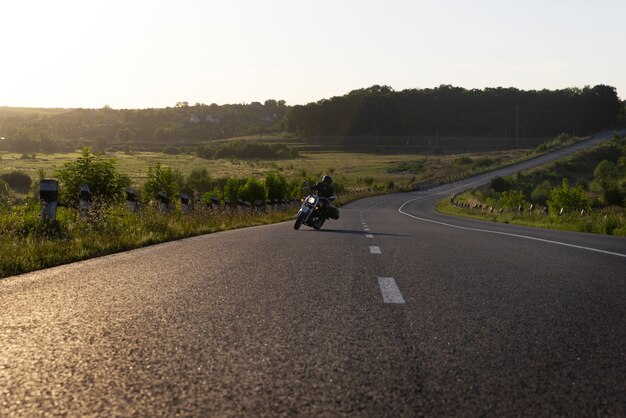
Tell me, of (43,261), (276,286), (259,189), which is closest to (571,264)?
(276,286)

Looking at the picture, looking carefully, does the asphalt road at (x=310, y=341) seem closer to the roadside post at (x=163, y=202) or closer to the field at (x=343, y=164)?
the roadside post at (x=163, y=202)

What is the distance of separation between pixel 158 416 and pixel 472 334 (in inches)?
101

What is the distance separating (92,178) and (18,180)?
84363 millimetres

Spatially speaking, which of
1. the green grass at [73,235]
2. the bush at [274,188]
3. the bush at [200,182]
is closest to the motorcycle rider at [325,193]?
the green grass at [73,235]

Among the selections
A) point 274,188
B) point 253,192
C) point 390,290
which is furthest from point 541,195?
point 390,290

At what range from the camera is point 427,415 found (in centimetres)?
344

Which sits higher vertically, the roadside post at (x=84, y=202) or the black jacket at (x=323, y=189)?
the roadside post at (x=84, y=202)

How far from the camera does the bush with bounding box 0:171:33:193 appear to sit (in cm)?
9431

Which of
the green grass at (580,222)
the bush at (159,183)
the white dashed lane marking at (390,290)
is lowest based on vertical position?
the green grass at (580,222)

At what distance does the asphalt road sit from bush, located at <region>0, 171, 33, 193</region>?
91.4 m

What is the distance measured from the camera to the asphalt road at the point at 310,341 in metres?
3.64

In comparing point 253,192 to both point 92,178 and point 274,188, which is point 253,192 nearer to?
point 274,188

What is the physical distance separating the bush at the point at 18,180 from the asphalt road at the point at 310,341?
91389mm

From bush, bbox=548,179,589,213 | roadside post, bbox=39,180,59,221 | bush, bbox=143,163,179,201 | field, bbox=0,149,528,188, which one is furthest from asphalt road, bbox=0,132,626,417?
field, bbox=0,149,528,188
